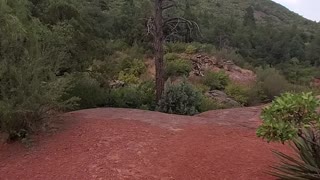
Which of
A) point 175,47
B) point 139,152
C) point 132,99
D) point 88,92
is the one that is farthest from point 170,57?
point 139,152

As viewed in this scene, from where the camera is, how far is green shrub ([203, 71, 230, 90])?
81.9 feet

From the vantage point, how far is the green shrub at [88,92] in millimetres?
→ 12773

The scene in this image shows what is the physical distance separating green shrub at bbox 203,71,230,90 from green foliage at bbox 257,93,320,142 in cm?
1993

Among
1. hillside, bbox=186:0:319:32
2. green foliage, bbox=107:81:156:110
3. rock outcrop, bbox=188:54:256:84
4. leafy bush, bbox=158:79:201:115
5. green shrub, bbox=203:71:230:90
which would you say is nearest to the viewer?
leafy bush, bbox=158:79:201:115

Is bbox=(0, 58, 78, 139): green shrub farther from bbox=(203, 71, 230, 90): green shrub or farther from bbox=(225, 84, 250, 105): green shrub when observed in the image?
bbox=(203, 71, 230, 90): green shrub

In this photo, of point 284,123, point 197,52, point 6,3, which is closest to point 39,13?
point 6,3

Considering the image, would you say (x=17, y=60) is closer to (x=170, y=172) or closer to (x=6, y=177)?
(x=6, y=177)

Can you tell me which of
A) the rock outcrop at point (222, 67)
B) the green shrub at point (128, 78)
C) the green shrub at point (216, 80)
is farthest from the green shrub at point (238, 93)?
the green shrub at point (128, 78)

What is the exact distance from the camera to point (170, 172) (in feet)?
21.2

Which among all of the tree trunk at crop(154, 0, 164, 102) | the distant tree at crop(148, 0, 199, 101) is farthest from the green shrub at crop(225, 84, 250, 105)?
the distant tree at crop(148, 0, 199, 101)

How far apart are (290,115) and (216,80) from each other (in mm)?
20290

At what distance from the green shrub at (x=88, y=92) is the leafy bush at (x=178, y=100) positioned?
1937 mm

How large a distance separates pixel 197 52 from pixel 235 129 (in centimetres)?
2239

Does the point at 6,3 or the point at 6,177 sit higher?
the point at 6,3
